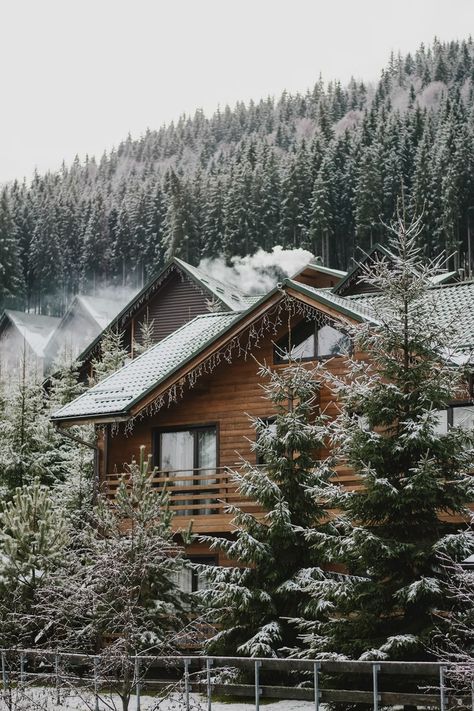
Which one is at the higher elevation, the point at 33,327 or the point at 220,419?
the point at 33,327

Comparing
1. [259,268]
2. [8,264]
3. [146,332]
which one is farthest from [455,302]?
[8,264]

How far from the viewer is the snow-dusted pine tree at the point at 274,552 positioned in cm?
1700

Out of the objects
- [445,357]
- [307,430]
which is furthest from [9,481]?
[445,357]

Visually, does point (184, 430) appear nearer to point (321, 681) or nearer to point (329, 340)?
point (329, 340)

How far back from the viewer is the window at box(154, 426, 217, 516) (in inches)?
941

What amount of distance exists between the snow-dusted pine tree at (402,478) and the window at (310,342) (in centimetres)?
686

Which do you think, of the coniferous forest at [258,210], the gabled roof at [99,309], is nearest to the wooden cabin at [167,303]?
the coniferous forest at [258,210]

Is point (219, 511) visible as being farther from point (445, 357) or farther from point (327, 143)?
point (327, 143)

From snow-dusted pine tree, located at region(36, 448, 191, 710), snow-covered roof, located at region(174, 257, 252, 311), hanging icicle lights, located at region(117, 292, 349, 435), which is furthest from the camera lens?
snow-covered roof, located at region(174, 257, 252, 311)

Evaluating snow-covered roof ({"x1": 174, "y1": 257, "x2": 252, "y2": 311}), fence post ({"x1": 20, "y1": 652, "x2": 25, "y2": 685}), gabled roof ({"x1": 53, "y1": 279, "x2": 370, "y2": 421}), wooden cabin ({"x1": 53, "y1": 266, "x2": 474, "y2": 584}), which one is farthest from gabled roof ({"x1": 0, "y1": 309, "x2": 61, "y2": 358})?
fence post ({"x1": 20, "y1": 652, "x2": 25, "y2": 685})

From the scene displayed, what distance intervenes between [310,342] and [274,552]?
688 centimetres

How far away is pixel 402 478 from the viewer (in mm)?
14516

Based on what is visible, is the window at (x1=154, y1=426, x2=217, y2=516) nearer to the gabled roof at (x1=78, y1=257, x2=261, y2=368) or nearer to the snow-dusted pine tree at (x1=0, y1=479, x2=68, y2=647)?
the snow-dusted pine tree at (x1=0, y1=479, x2=68, y2=647)

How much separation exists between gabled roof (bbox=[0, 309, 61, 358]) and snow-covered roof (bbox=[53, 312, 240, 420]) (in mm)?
51517
